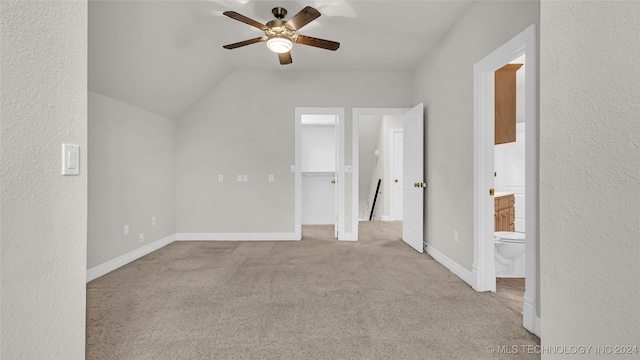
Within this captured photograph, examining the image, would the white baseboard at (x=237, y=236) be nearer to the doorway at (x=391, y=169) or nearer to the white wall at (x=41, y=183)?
the doorway at (x=391, y=169)

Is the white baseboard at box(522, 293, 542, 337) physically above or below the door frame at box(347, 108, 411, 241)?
below

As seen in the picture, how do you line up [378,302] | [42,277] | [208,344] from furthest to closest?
[378,302]
[208,344]
[42,277]

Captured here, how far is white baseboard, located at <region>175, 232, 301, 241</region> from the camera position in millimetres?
4332

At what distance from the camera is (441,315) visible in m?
2.03

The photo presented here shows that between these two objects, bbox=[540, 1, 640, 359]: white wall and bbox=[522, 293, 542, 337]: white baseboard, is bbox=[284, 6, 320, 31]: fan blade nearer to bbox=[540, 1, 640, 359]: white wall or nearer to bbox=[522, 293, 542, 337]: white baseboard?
bbox=[540, 1, 640, 359]: white wall

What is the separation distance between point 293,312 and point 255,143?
9.47 feet

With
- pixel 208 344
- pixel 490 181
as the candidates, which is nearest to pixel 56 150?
pixel 208 344

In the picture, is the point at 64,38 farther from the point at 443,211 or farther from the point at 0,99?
the point at 443,211

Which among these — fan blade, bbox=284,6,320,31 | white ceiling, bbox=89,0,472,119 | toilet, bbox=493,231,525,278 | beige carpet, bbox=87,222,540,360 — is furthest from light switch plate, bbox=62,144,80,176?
toilet, bbox=493,231,525,278

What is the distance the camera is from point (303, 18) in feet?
7.52

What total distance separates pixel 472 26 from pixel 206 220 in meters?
4.11

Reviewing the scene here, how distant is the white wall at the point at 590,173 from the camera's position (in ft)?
2.39

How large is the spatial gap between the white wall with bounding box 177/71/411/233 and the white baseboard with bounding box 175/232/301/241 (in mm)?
66

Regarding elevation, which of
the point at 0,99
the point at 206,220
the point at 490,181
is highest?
the point at 0,99
